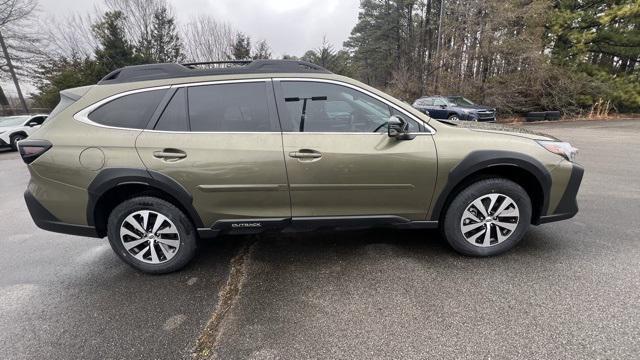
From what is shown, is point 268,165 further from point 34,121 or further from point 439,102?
point 34,121

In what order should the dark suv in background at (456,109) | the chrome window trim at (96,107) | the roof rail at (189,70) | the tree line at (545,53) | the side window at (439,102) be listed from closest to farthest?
the chrome window trim at (96,107)
the roof rail at (189,70)
the dark suv in background at (456,109)
the side window at (439,102)
the tree line at (545,53)

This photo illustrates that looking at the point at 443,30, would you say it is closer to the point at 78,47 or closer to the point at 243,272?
the point at 243,272

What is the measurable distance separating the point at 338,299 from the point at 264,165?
121 centimetres

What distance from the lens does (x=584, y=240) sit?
3.32 metres

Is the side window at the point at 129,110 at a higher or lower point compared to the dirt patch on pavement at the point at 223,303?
higher

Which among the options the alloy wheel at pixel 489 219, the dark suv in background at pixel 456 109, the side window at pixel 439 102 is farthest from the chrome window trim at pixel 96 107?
the side window at pixel 439 102

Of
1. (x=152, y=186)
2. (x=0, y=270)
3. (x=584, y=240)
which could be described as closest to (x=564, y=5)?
(x=584, y=240)

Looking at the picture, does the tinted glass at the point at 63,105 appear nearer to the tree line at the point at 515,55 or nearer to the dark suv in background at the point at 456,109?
the dark suv in background at the point at 456,109

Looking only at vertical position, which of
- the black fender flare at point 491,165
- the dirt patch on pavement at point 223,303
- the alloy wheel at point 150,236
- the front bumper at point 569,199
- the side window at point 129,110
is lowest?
the dirt patch on pavement at point 223,303

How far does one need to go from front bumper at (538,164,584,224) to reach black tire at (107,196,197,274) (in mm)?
3215

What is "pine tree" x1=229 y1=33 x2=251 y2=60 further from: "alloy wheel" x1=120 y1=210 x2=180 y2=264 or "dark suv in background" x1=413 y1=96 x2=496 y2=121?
"alloy wheel" x1=120 y1=210 x2=180 y2=264

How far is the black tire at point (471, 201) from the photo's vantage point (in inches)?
114

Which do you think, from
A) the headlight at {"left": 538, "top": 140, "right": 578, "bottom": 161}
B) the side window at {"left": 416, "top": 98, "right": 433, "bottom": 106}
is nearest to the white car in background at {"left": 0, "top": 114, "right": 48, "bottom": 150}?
the headlight at {"left": 538, "top": 140, "right": 578, "bottom": 161}

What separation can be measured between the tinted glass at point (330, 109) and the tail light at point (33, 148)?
6.46ft
